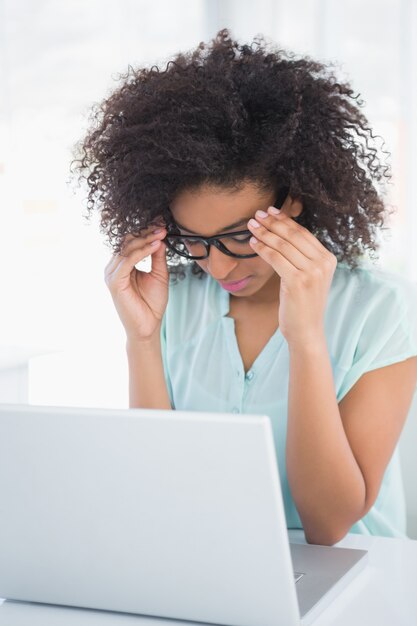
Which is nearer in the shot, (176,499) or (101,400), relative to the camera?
(176,499)

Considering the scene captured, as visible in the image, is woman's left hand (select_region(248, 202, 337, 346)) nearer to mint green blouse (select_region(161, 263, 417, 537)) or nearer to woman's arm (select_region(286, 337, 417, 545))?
woman's arm (select_region(286, 337, 417, 545))

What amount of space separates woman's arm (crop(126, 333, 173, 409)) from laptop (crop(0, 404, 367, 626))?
0.64 meters

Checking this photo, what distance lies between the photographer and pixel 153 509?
2.88 feet

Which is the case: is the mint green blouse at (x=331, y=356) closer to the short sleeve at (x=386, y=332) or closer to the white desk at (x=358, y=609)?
the short sleeve at (x=386, y=332)

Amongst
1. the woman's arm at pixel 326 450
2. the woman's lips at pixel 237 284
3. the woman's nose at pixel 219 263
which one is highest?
the woman's nose at pixel 219 263

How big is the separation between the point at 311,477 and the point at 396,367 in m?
0.26

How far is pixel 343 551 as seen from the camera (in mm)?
1178

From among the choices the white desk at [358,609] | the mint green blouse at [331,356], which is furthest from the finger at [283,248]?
the white desk at [358,609]

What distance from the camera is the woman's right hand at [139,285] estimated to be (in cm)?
156

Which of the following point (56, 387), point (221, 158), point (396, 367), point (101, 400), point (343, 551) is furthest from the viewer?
point (101, 400)

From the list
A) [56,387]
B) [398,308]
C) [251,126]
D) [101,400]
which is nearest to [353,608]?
[398,308]

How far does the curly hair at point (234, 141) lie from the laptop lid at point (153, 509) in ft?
1.98

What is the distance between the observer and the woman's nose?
1423 mm

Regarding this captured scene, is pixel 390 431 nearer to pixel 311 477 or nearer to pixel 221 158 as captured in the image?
pixel 311 477
